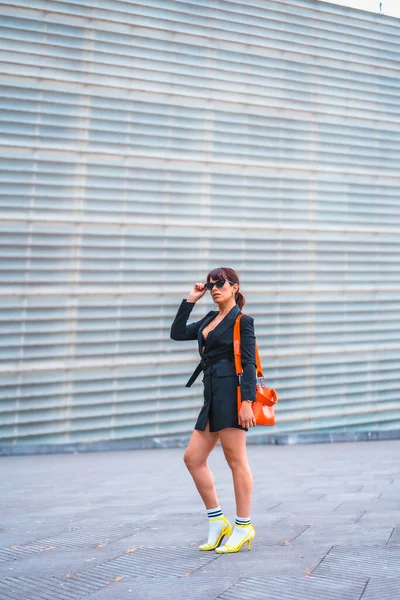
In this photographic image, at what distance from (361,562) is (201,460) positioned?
112 centimetres

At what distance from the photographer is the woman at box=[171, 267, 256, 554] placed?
14.1 ft

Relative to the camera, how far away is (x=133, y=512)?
237 inches

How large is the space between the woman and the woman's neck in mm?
54

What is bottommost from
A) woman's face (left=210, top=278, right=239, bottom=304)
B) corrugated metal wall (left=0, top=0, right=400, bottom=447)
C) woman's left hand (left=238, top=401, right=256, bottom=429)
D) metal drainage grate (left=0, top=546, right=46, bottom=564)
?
metal drainage grate (left=0, top=546, right=46, bottom=564)

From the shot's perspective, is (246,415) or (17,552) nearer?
(246,415)

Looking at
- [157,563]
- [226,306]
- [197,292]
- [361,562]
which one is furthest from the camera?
[197,292]

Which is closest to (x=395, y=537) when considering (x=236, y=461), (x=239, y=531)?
(x=239, y=531)

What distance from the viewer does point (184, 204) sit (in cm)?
1548

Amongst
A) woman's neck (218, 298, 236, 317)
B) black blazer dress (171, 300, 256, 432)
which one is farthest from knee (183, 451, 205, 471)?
woman's neck (218, 298, 236, 317)

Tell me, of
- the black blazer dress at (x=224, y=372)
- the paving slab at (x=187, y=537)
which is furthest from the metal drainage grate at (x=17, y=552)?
the black blazer dress at (x=224, y=372)

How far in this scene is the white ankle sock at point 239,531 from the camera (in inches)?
168

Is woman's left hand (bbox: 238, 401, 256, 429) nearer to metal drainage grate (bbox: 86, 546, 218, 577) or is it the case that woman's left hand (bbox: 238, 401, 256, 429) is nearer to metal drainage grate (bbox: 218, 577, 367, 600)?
metal drainage grate (bbox: 86, 546, 218, 577)

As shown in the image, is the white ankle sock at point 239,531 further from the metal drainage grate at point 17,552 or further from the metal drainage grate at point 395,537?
the metal drainage grate at point 17,552

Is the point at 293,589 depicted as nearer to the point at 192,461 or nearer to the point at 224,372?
the point at 192,461
